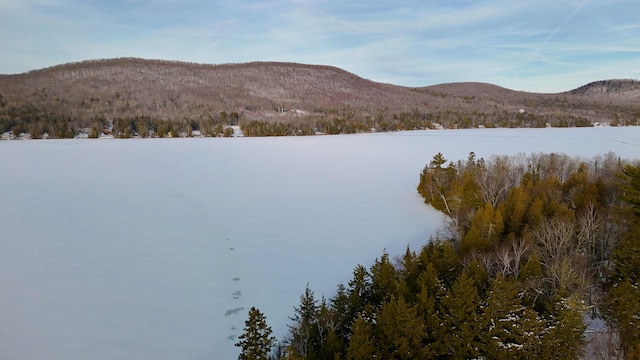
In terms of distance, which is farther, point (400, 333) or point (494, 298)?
point (494, 298)

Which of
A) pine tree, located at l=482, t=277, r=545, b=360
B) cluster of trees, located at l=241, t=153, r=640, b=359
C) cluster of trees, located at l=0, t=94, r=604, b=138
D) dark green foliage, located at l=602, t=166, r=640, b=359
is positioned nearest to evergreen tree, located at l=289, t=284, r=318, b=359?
cluster of trees, located at l=241, t=153, r=640, b=359

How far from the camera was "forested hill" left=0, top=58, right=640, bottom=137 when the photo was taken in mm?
105188

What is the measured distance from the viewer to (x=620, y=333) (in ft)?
47.4

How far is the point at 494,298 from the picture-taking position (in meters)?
13.6

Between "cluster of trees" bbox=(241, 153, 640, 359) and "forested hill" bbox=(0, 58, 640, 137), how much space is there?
86901mm

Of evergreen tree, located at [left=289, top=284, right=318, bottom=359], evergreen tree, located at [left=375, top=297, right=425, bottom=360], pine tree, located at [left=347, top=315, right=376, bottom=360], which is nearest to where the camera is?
pine tree, located at [left=347, top=315, right=376, bottom=360]

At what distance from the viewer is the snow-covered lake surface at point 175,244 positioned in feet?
51.1

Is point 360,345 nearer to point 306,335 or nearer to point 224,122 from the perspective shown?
point 306,335

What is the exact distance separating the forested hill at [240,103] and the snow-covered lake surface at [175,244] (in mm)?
55016

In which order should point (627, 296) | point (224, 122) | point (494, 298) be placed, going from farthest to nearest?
point (224, 122)
point (627, 296)
point (494, 298)

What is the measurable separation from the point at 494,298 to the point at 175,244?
59.8 ft

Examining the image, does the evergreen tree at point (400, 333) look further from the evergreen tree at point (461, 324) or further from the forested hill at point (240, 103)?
the forested hill at point (240, 103)

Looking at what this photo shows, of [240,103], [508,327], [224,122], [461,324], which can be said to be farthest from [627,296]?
[240,103]

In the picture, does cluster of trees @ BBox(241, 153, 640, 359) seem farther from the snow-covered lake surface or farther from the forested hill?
the forested hill
